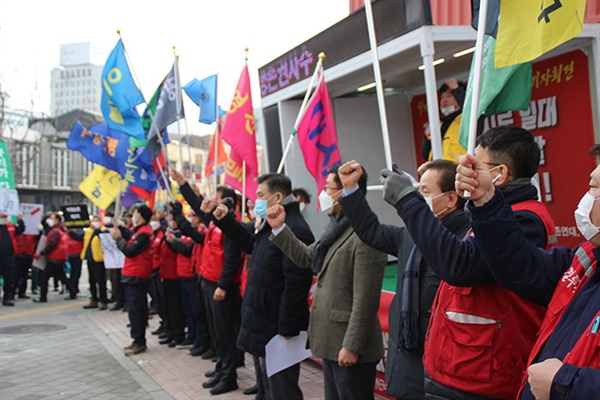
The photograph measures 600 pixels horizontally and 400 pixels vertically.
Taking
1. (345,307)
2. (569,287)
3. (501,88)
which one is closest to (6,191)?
(345,307)

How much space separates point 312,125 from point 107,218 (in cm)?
856

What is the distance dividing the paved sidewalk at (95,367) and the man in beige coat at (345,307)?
2.20m

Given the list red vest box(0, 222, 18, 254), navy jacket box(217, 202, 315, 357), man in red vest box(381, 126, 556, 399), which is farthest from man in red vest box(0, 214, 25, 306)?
man in red vest box(381, 126, 556, 399)

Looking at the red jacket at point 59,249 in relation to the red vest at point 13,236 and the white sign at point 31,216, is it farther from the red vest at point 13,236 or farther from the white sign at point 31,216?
the red vest at point 13,236

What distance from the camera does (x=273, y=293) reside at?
4.88m

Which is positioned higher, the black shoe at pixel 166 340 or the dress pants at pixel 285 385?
the dress pants at pixel 285 385

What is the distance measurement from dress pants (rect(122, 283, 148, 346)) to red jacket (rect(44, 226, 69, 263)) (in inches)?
281

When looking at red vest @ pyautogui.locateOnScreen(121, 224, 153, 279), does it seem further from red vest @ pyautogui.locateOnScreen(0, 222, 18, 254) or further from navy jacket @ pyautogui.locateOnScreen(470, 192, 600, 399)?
red vest @ pyautogui.locateOnScreen(0, 222, 18, 254)

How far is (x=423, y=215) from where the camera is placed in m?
2.53

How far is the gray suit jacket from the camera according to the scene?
12.6ft

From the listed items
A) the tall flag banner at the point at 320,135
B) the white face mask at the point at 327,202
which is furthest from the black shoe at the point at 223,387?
the white face mask at the point at 327,202

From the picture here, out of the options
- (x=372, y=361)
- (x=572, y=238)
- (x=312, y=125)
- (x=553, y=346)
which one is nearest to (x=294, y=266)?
(x=372, y=361)

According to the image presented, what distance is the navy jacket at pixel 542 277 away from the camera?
5.86ft

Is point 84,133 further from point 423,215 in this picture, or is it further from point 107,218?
point 423,215
